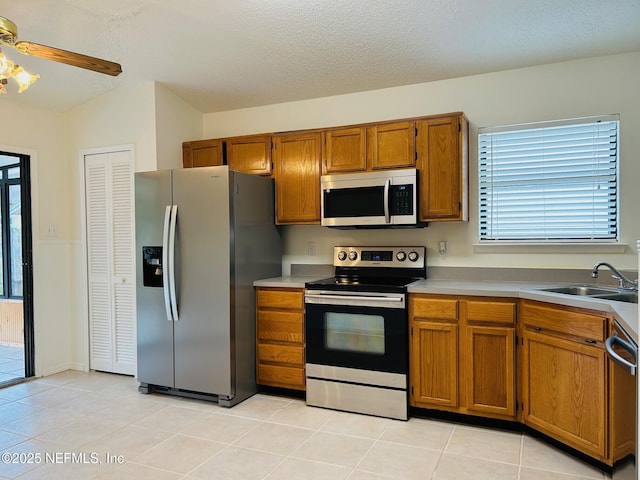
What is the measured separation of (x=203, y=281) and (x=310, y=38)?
1.92 metres

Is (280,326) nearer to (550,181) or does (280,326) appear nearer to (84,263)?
(84,263)

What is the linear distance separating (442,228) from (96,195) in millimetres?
3139

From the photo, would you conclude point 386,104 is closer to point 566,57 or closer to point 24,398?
point 566,57

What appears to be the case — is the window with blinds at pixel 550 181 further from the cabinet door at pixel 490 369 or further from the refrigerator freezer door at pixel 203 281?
the refrigerator freezer door at pixel 203 281

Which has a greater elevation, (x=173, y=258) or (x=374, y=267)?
(x=173, y=258)

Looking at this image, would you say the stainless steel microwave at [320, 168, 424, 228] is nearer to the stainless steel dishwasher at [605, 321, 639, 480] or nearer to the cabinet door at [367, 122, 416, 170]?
the cabinet door at [367, 122, 416, 170]

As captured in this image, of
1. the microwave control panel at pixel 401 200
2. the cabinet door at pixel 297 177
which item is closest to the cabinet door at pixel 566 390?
the microwave control panel at pixel 401 200

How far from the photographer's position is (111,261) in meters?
4.17

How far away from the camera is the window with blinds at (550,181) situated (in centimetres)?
313

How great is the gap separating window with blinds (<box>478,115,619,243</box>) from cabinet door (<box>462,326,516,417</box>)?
2.74 feet

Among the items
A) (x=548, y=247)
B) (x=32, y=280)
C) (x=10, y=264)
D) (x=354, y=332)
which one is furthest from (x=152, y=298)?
(x=548, y=247)

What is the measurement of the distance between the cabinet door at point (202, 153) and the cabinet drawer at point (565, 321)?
275cm

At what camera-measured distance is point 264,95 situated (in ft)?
13.2

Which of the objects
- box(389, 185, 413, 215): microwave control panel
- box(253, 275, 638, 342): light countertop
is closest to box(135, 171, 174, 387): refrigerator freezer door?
box(253, 275, 638, 342): light countertop
